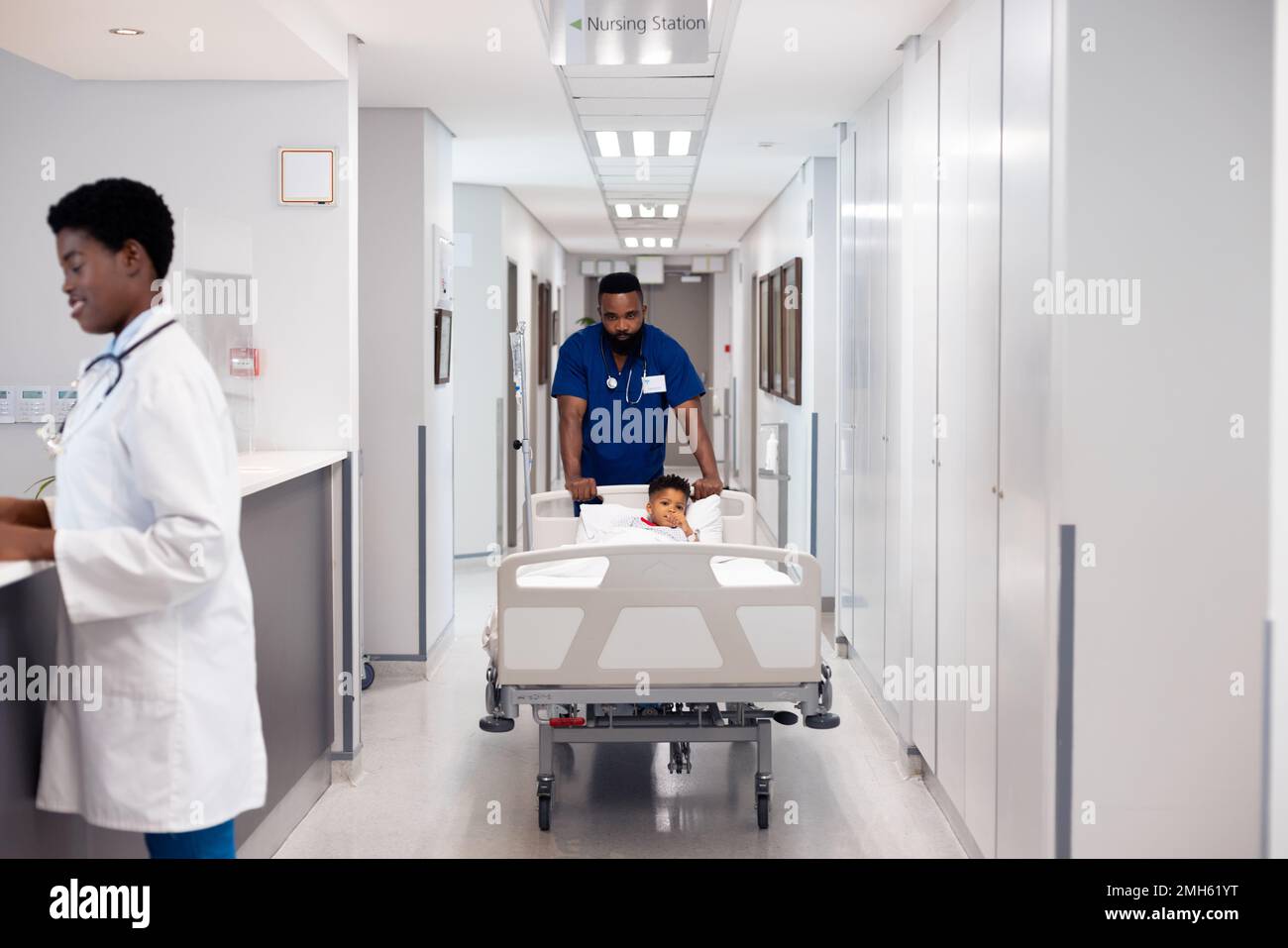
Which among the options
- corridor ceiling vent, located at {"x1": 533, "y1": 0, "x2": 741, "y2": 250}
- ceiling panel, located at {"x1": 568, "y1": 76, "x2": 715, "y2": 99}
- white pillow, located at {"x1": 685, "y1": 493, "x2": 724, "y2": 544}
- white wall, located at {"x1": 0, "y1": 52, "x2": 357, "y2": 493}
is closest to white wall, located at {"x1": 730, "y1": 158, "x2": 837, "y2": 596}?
corridor ceiling vent, located at {"x1": 533, "y1": 0, "x2": 741, "y2": 250}

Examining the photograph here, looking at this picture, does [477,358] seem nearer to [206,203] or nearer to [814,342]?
[814,342]

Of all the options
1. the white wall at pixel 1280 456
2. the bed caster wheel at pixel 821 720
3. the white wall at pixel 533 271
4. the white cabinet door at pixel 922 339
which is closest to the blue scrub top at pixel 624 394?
the white cabinet door at pixel 922 339

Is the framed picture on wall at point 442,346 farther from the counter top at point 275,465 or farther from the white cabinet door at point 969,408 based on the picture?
the white cabinet door at point 969,408

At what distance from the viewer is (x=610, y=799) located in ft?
14.6

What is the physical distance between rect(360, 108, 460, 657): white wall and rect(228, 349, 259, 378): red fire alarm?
1.55 m

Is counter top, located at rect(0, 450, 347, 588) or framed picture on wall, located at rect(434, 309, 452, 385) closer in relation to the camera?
counter top, located at rect(0, 450, 347, 588)

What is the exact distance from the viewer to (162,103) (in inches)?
181

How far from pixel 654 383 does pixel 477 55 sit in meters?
1.52

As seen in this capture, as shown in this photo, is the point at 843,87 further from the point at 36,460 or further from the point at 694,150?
the point at 36,460

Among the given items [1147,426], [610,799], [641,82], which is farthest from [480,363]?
[1147,426]

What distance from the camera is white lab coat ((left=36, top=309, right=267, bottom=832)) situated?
2148mm

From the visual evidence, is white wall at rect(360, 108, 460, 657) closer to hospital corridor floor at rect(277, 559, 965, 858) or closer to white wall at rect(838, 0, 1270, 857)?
hospital corridor floor at rect(277, 559, 965, 858)
